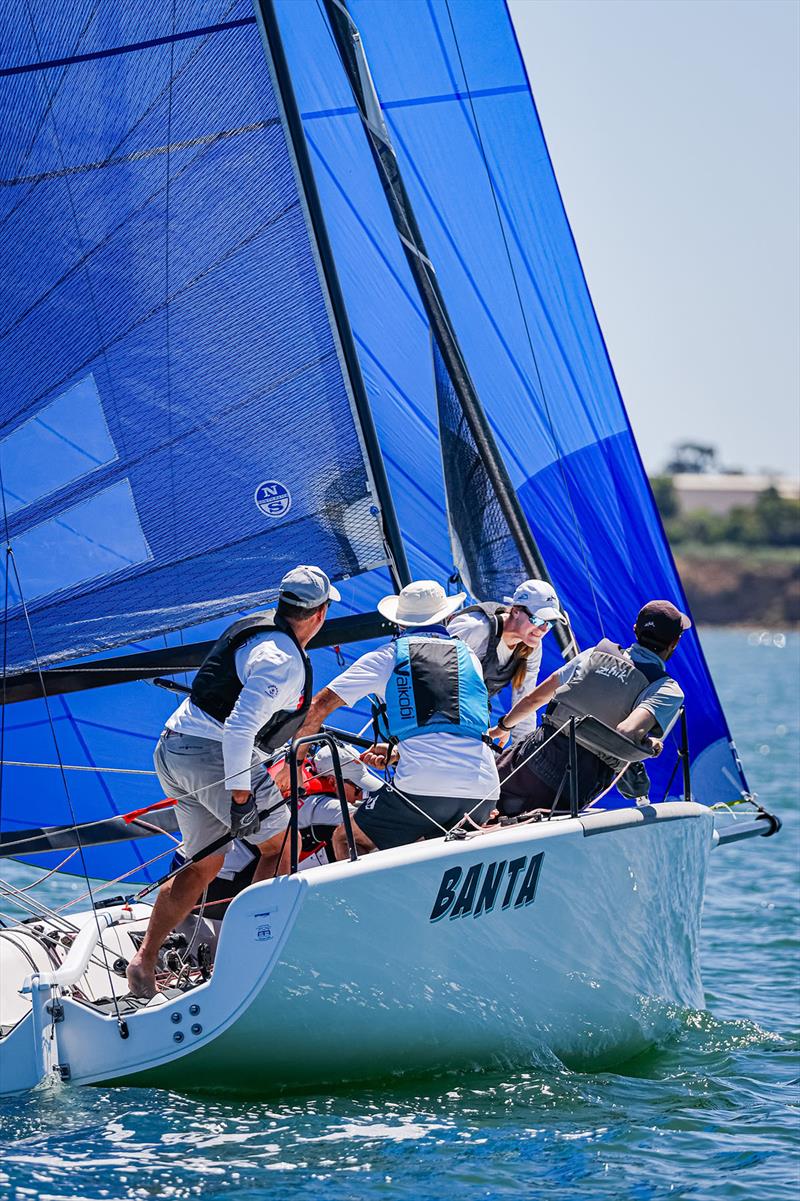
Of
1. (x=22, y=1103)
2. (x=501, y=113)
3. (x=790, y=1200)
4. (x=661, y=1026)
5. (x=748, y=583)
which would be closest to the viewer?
(x=790, y=1200)

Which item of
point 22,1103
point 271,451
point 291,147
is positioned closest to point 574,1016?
point 22,1103

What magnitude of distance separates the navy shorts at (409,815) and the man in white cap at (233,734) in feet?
0.96

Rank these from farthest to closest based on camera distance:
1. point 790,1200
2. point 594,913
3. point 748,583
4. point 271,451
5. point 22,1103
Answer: point 748,583 → point 271,451 → point 594,913 → point 22,1103 → point 790,1200

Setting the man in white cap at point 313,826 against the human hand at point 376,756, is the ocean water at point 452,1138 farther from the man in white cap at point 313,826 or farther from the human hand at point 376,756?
the human hand at point 376,756

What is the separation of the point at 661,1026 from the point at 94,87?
3916 mm

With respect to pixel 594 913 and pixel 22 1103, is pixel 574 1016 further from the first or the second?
pixel 22 1103

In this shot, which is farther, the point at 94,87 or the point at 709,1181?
the point at 94,87

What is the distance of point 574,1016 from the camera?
207 inches

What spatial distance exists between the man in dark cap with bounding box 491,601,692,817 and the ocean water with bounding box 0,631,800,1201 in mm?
908

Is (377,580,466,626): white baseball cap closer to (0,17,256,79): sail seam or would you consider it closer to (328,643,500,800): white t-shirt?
(328,643,500,800): white t-shirt

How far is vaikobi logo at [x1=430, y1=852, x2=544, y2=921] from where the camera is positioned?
4852 mm

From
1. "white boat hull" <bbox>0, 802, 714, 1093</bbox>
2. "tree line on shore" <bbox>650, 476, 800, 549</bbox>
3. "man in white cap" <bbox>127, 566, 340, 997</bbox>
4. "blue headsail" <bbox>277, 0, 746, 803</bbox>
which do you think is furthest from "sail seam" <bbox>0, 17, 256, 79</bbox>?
"tree line on shore" <bbox>650, 476, 800, 549</bbox>

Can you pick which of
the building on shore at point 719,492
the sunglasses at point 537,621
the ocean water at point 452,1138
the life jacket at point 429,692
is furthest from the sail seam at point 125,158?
the building on shore at point 719,492

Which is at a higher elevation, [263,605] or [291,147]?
[291,147]
